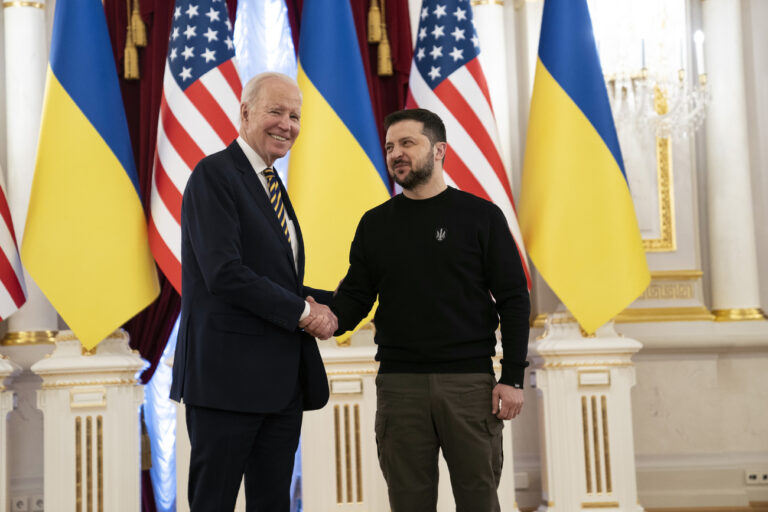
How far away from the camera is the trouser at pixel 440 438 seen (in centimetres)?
234

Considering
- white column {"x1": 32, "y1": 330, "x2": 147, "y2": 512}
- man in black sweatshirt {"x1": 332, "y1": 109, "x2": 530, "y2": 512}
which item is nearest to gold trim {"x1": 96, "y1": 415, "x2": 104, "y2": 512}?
white column {"x1": 32, "y1": 330, "x2": 147, "y2": 512}

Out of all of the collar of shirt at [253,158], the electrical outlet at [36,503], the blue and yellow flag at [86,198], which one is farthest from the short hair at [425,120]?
the electrical outlet at [36,503]

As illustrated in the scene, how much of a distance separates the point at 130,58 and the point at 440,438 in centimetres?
306

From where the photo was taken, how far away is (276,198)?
7.80 feet

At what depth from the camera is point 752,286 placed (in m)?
4.71

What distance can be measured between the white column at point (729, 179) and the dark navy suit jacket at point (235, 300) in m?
3.26

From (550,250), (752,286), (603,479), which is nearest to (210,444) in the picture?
(550,250)

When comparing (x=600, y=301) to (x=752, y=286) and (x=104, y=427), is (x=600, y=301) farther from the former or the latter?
(x=104, y=427)

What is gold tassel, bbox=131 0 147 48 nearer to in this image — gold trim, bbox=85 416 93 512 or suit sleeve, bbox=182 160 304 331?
gold trim, bbox=85 416 93 512

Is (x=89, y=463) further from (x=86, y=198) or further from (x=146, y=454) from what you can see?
(x=86, y=198)

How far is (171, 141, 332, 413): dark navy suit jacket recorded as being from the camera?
2.17 m

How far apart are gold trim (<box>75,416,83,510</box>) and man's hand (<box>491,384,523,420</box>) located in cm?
249

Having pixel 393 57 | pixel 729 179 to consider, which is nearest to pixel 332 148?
pixel 393 57

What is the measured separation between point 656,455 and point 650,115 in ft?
6.47
